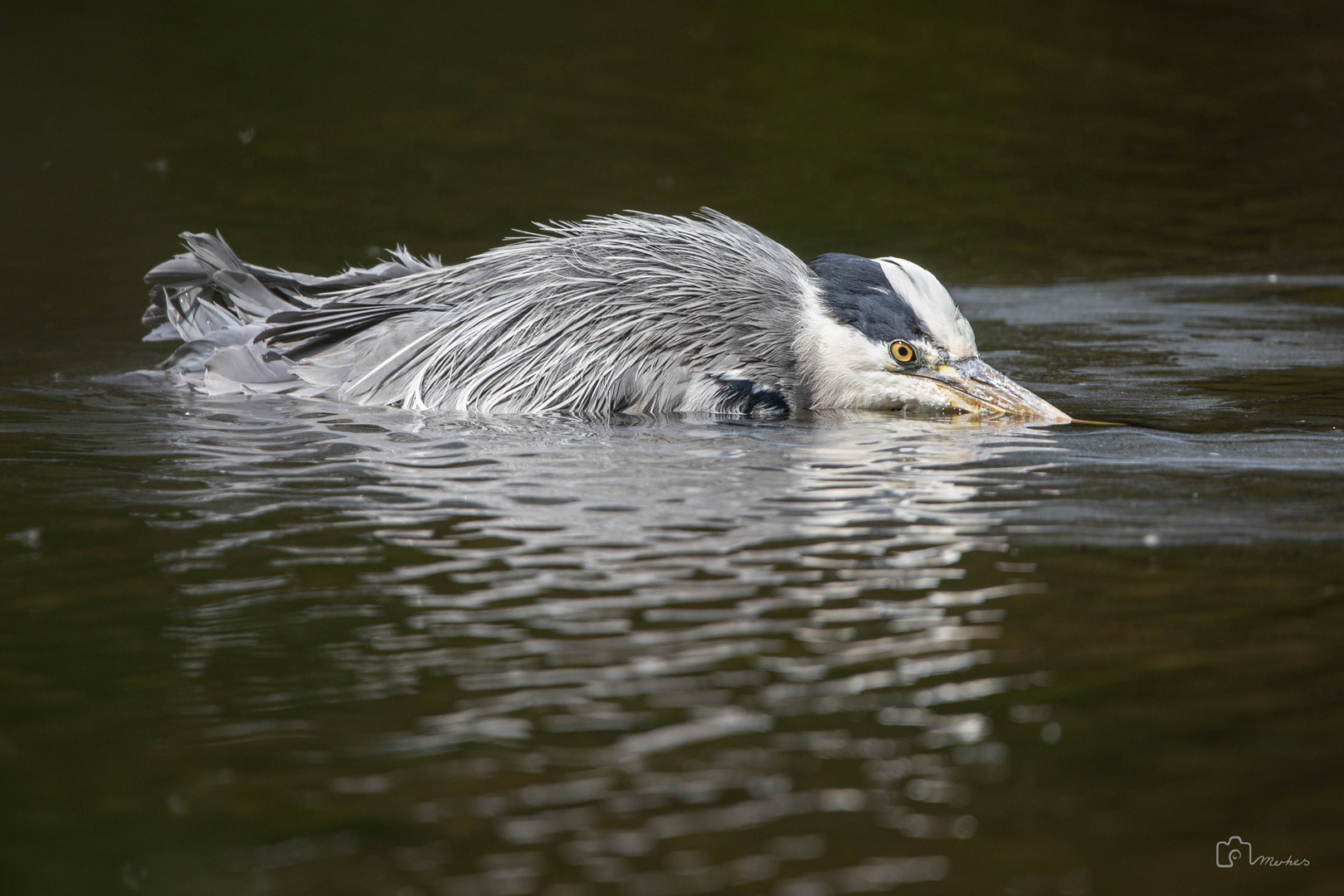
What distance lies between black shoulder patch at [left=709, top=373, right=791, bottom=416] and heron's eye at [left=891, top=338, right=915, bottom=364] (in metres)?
0.65

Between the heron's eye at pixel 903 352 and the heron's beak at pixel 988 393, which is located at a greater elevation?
the heron's eye at pixel 903 352

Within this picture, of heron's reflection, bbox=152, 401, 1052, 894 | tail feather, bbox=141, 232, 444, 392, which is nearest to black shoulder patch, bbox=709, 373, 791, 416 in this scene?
heron's reflection, bbox=152, 401, 1052, 894

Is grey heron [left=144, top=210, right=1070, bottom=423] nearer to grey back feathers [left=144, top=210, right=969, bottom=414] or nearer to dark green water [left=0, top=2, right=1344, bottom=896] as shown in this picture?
grey back feathers [left=144, top=210, right=969, bottom=414]

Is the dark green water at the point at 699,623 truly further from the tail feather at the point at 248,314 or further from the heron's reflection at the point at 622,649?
the tail feather at the point at 248,314

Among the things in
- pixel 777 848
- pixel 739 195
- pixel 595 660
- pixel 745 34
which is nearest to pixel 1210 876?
pixel 777 848

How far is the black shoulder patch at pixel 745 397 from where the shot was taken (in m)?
7.83

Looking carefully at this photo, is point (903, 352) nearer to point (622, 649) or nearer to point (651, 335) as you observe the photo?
point (651, 335)

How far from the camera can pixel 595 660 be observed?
13.7 feet

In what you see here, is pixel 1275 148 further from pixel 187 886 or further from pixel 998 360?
pixel 187 886

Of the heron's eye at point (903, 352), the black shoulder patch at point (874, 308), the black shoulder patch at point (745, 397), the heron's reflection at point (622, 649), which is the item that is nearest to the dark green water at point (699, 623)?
the heron's reflection at point (622, 649)

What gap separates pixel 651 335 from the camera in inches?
309

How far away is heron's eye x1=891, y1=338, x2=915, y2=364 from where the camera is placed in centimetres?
782

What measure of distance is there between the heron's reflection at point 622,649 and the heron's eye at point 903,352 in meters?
0.98

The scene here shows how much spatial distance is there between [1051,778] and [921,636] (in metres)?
0.89
